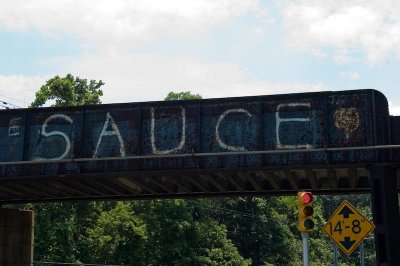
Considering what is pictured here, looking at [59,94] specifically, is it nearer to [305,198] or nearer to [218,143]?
[218,143]

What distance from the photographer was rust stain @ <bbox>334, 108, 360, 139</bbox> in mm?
17742

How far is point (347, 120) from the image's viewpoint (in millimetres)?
17891

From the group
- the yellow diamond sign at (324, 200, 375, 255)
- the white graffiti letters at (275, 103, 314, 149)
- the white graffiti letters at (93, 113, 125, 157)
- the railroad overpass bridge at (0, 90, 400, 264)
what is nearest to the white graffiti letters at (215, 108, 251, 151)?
the railroad overpass bridge at (0, 90, 400, 264)

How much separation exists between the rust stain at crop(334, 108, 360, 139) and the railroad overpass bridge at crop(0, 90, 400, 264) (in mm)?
31

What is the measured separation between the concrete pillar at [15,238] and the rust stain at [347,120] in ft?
50.3

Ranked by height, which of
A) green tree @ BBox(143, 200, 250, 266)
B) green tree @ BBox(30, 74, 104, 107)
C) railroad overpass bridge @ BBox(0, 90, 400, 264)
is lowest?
green tree @ BBox(143, 200, 250, 266)

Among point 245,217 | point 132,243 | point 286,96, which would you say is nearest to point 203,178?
point 286,96

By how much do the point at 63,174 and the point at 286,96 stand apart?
793 cm

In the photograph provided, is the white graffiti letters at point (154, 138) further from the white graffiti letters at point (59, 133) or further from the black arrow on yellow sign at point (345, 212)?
the black arrow on yellow sign at point (345, 212)

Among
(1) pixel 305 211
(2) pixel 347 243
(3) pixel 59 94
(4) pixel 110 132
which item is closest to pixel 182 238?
(3) pixel 59 94

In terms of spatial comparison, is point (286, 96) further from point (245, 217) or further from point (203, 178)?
point (245, 217)

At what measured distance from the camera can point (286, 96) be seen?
1833 centimetres

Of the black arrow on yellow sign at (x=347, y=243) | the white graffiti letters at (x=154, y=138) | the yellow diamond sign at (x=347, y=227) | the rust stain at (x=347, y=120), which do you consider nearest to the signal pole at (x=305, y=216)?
the yellow diamond sign at (x=347, y=227)

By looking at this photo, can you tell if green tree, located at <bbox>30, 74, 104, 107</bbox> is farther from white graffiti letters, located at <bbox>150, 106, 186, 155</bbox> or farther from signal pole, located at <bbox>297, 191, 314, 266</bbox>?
signal pole, located at <bbox>297, 191, 314, 266</bbox>
